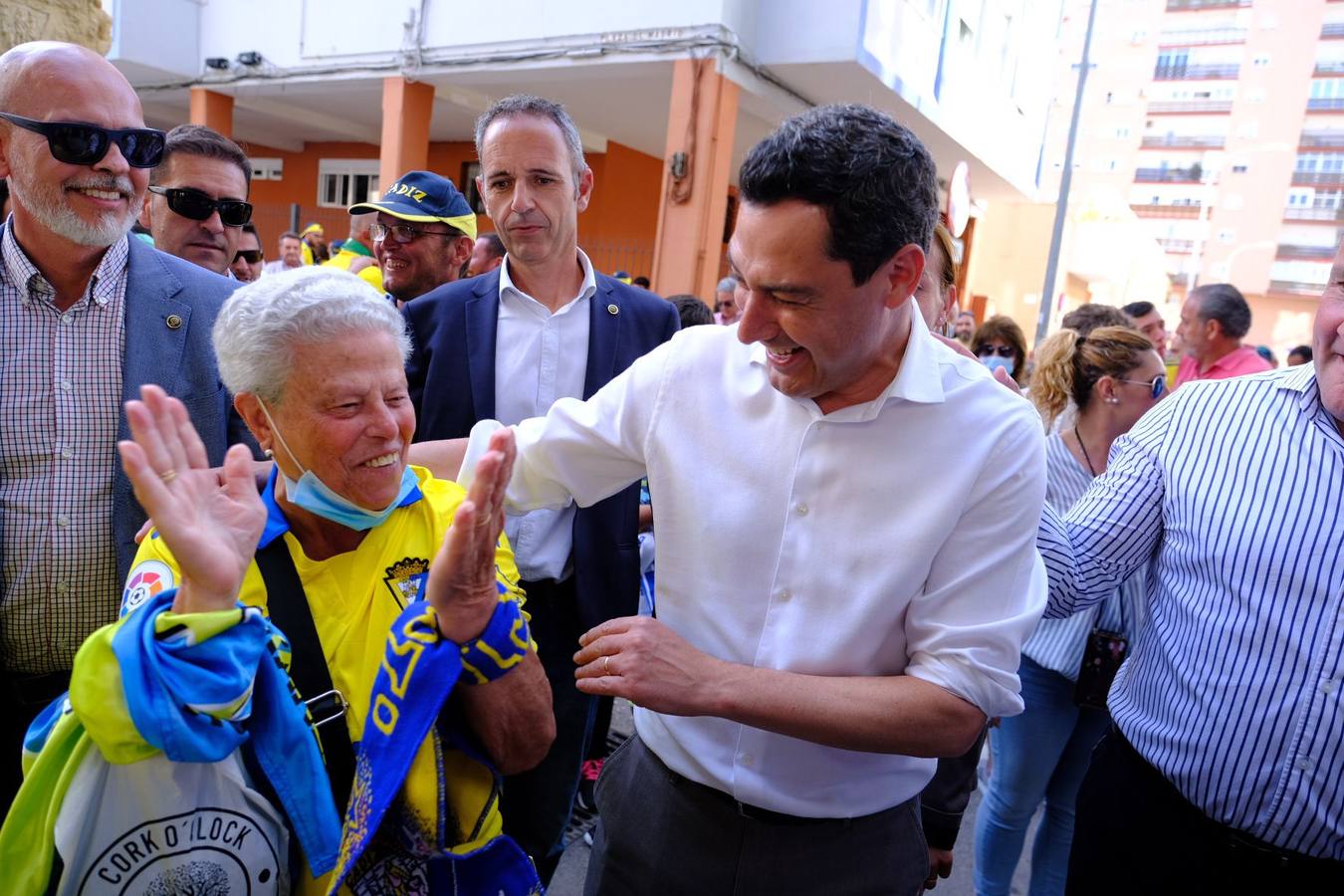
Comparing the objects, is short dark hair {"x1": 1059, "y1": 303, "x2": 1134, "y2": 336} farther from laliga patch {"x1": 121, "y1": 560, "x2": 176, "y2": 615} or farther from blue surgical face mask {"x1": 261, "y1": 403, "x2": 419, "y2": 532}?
laliga patch {"x1": 121, "y1": 560, "x2": 176, "y2": 615}

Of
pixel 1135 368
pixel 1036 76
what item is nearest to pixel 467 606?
pixel 1135 368

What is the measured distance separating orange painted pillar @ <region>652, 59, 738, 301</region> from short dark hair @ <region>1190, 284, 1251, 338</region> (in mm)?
4992

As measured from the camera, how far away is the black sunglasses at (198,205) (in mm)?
3312

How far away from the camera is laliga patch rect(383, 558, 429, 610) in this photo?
1665mm

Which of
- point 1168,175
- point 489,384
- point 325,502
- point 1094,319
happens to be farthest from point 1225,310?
point 1168,175

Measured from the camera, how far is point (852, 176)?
4.52 ft

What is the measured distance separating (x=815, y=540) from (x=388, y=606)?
0.85 m

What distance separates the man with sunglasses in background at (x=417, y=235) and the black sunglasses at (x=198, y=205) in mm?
567

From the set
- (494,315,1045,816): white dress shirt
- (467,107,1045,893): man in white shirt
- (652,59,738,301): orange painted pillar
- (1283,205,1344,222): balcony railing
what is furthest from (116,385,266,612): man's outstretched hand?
(1283,205,1344,222): balcony railing

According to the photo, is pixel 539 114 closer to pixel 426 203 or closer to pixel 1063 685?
pixel 426 203

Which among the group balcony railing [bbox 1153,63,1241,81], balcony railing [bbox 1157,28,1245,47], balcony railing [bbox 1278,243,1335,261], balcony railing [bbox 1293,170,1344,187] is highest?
balcony railing [bbox 1157,28,1245,47]

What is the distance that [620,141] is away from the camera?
13711 millimetres

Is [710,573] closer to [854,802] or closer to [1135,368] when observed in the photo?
[854,802]

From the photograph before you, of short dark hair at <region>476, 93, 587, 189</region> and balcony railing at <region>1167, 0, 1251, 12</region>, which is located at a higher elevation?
balcony railing at <region>1167, 0, 1251, 12</region>
